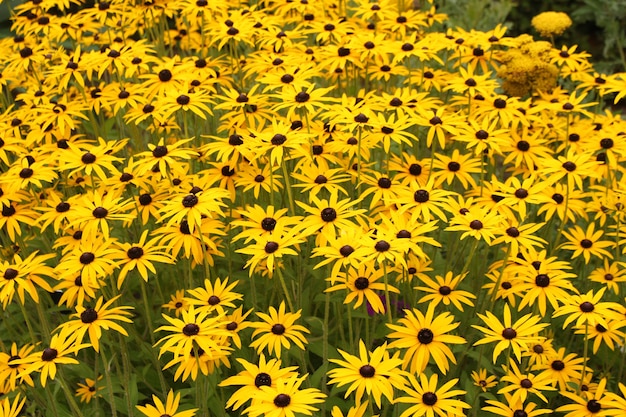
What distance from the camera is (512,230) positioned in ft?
9.47

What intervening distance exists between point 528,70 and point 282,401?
297 centimetres

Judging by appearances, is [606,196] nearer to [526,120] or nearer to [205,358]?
[526,120]

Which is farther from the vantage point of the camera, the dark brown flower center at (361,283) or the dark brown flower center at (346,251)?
the dark brown flower center at (361,283)

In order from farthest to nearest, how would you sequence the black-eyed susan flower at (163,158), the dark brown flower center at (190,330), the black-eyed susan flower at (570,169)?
the black-eyed susan flower at (570,169) → the black-eyed susan flower at (163,158) → the dark brown flower center at (190,330)

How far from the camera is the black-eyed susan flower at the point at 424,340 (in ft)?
8.41

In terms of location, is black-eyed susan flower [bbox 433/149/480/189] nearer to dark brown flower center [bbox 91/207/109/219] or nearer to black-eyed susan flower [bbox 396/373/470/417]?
black-eyed susan flower [bbox 396/373/470/417]

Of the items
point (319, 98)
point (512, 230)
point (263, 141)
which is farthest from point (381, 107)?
point (512, 230)

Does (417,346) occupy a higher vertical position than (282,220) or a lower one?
lower

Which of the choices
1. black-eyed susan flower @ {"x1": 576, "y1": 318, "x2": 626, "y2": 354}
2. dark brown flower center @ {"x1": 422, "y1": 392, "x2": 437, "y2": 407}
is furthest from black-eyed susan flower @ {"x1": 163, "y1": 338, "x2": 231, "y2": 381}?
black-eyed susan flower @ {"x1": 576, "y1": 318, "x2": 626, "y2": 354}

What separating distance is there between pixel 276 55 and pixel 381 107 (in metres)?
0.83

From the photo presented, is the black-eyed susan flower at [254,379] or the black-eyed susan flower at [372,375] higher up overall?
the black-eyed susan flower at [372,375]

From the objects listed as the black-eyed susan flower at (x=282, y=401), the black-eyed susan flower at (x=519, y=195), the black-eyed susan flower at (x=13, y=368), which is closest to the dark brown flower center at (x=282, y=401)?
the black-eyed susan flower at (x=282, y=401)

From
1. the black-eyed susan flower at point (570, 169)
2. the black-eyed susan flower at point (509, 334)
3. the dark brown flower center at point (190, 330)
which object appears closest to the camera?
the dark brown flower center at point (190, 330)

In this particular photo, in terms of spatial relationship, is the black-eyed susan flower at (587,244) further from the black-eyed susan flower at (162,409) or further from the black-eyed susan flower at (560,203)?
the black-eyed susan flower at (162,409)
